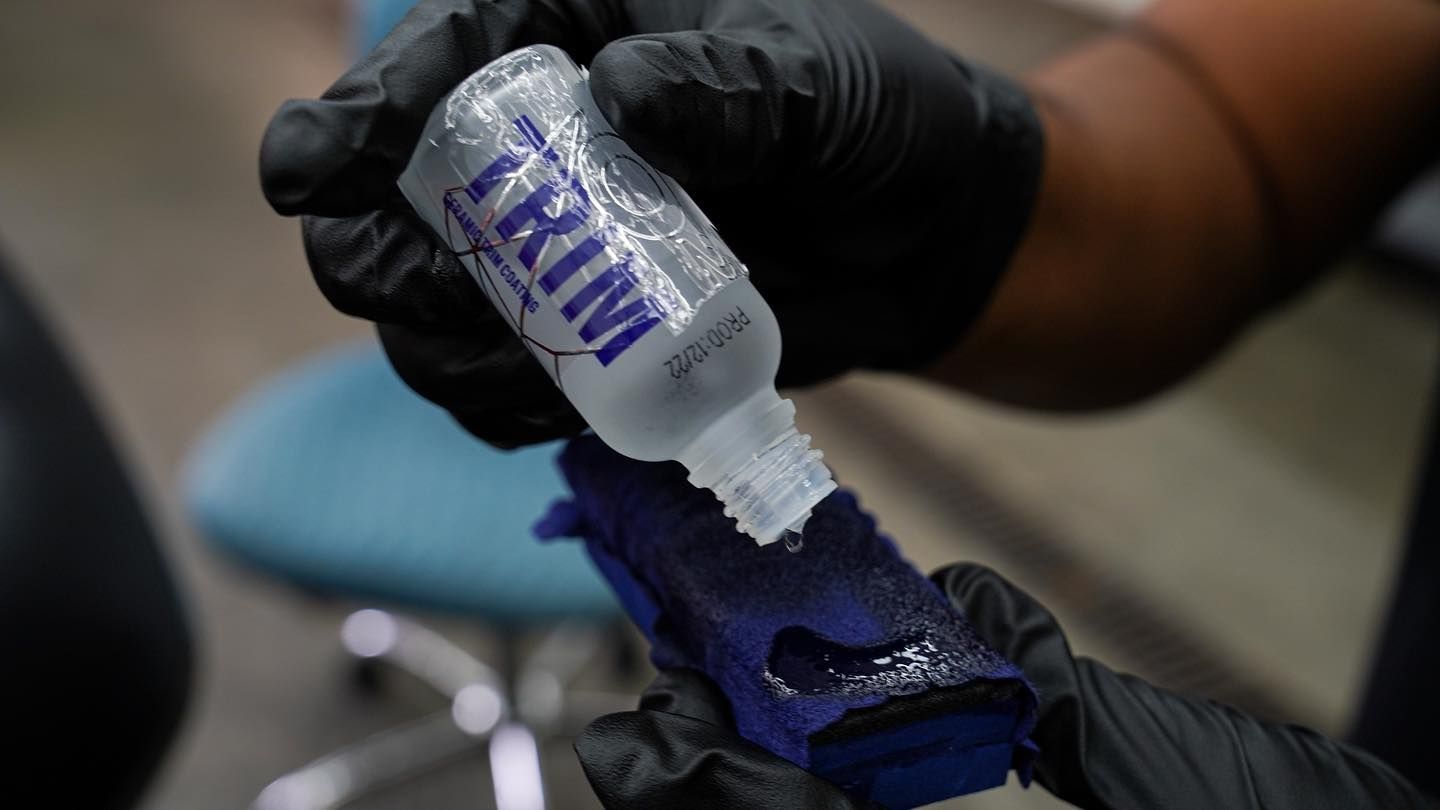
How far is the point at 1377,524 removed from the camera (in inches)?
62.2

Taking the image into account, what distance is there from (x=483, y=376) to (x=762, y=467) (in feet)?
0.53

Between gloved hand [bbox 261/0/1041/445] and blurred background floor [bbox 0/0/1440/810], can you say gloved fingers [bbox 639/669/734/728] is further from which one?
blurred background floor [bbox 0/0/1440/810]

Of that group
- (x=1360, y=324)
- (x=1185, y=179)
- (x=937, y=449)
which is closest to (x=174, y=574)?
(x=1185, y=179)

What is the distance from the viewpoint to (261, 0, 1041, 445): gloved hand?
1.48 feet

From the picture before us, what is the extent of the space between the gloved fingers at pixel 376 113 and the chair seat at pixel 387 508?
56 cm

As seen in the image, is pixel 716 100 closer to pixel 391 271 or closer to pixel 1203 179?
pixel 391 271

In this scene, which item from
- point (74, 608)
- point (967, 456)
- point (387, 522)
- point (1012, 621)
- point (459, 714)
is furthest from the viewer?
point (967, 456)

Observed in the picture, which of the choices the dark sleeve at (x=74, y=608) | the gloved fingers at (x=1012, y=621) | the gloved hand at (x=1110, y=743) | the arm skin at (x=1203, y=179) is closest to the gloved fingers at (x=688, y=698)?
the gloved hand at (x=1110, y=743)

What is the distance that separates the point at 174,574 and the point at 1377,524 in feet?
4.98

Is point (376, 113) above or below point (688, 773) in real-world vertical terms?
above

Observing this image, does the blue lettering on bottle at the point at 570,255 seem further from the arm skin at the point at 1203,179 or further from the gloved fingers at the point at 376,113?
the arm skin at the point at 1203,179

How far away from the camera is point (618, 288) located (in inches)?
15.9

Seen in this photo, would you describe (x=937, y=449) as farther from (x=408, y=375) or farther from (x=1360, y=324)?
(x=408, y=375)

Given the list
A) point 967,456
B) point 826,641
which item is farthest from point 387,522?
point 967,456
